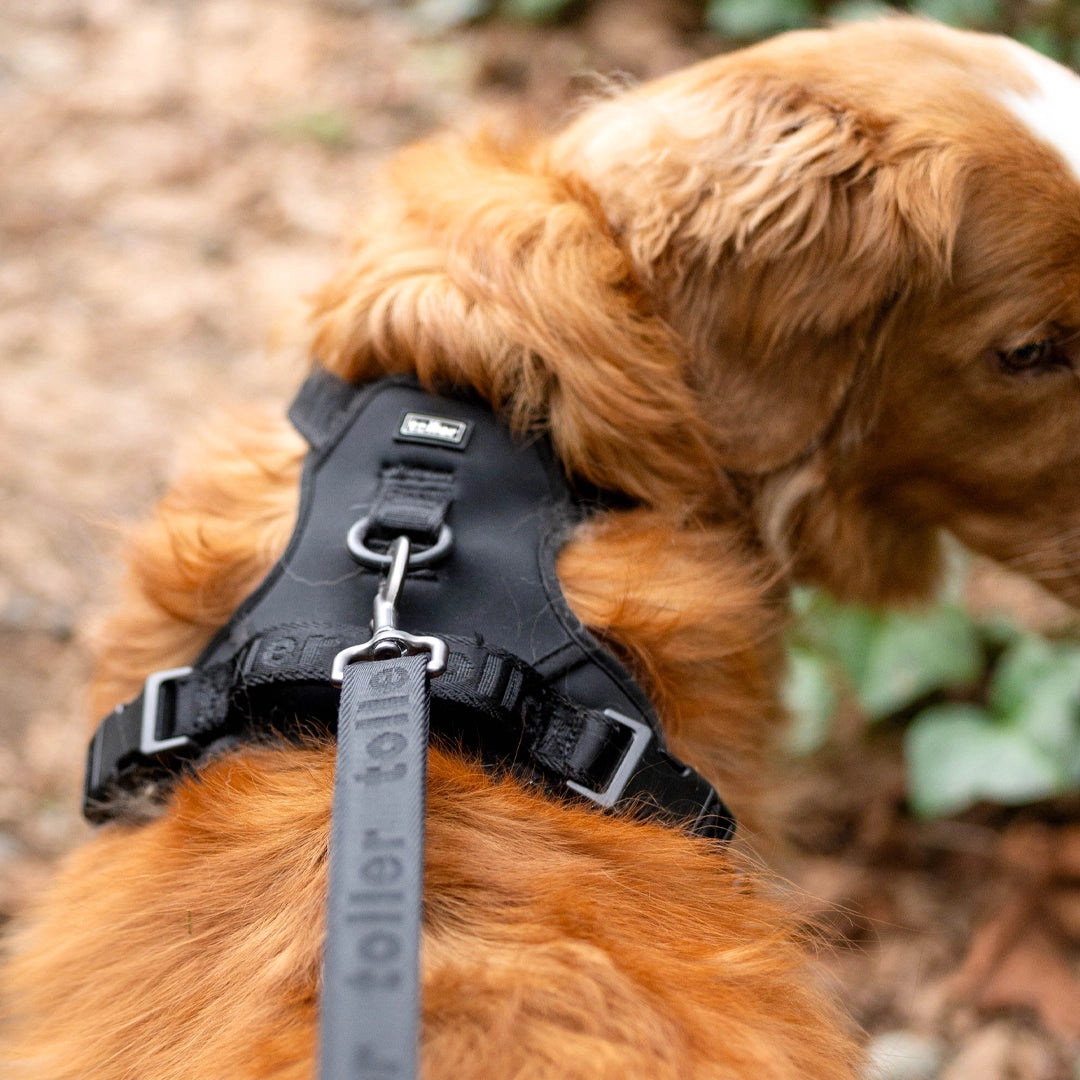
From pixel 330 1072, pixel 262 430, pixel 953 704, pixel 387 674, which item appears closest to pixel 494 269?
pixel 262 430

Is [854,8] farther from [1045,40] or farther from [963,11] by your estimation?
[1045,40]

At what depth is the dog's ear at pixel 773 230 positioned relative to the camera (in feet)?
5.92

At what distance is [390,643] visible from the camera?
55.1 inches

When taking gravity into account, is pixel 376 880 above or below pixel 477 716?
above

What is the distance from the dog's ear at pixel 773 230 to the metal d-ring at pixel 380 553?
56 centimetres

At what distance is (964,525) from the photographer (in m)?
2.18

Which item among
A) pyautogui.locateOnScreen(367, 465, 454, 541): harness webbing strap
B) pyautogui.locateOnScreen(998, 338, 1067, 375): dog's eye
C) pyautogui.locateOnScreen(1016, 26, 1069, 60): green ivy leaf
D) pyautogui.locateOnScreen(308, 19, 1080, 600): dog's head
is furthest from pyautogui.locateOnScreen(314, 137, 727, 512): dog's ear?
pyautogui.locateOnScreen(1016, 26, 1069, 60): green ivy leaf

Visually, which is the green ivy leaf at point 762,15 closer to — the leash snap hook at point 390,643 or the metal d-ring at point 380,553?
the metal d-ring at point 380,553

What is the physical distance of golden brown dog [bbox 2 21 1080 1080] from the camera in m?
1.50

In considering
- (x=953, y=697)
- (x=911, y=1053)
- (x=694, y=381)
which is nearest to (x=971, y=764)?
(x=953, y=697)

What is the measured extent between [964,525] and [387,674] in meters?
1.35

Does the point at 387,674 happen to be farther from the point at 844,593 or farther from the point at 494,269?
the point at 844,593

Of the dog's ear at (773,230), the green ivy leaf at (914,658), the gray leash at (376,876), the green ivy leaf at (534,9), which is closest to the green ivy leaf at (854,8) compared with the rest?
the green ivy leaf at (534,9)

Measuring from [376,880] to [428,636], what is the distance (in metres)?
0.45
